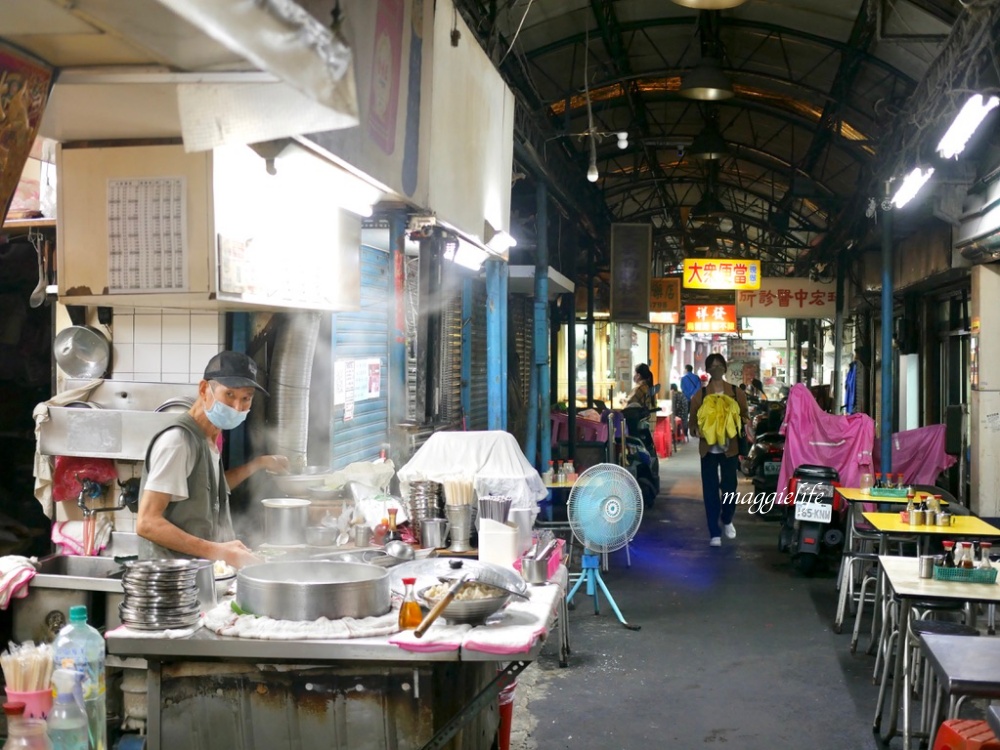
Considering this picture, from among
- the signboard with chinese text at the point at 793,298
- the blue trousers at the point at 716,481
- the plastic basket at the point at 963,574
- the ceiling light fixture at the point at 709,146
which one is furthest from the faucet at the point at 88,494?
the signboard with chinese text at the point at 793,298

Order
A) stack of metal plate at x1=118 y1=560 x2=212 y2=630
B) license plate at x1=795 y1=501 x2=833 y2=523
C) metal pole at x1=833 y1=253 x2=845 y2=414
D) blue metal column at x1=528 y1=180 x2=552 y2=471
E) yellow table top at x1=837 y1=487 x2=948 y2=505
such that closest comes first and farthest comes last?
stack of metal plate at x1=118 y1=560 x2=212 y2=630, yellow table top at x1=837 y1=487 x2=948 y2=505, license plate at x1=795 y1=501 x2=833 y2=523, blue metal column at x1=528 y1=180 x2=552 y2=471, metal pole at x1=833 y1=253 x2=845 y2=414

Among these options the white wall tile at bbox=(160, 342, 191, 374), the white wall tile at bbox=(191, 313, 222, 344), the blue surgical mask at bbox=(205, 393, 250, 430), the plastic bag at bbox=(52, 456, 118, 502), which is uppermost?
the white wall tile at bbox=(191, 313, 222, 344)

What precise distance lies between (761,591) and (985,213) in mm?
4541

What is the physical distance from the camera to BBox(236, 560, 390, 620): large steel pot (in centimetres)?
429

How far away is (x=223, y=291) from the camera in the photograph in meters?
5.07

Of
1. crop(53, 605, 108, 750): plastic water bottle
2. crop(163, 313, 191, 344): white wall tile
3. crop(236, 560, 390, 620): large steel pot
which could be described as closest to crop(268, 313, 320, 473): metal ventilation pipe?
crop(163, 313, 191, 344): white wall tile

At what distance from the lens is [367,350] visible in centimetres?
905

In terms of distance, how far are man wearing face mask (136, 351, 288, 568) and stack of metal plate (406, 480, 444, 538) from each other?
146 centimetres

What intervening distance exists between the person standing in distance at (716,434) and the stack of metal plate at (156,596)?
29.8 feet

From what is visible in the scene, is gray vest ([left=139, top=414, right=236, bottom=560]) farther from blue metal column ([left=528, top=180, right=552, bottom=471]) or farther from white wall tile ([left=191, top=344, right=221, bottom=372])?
blue metal column ([left=528, top=180, right=552, bottom=471])

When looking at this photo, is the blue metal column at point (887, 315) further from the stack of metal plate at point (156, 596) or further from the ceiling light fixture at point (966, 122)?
the stack of metal plate at point (156, 596)

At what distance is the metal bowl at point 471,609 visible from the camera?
4301 mm

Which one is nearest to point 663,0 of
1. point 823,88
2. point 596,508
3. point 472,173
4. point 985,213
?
point 823,88

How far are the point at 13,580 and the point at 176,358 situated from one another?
1714 mm
